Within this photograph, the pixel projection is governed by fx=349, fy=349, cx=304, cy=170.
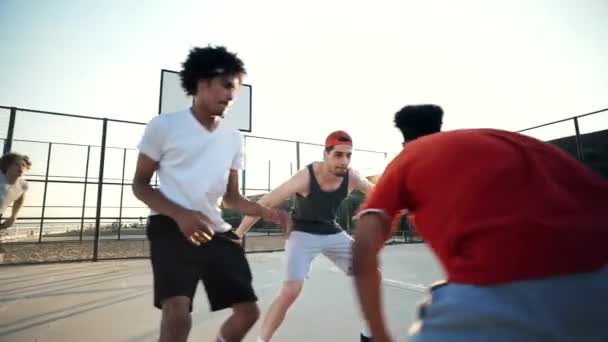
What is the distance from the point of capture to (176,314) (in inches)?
59.1

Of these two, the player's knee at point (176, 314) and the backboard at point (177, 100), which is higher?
the backboard at point (177, 100)

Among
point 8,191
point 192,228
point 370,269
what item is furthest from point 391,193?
point 8,191

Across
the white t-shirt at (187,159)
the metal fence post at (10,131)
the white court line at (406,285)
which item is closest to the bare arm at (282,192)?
the white t-shirt at (187,159)

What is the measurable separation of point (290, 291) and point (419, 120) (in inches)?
71.7

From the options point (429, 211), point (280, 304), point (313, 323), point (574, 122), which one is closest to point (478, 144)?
point (429, 211)

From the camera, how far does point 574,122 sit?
9125mm

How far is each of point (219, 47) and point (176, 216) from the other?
3.64ft

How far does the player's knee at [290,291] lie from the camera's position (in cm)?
264

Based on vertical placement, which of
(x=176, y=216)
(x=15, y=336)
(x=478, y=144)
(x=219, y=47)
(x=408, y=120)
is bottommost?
(x=15, y=336)

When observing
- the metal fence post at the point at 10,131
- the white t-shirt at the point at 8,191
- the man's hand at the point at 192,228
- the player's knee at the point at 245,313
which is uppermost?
the metal fence post at the point at 10,131

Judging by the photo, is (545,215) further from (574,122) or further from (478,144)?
(574,122)

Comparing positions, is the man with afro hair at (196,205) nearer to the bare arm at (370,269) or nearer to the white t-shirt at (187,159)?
the white t-shirt at (187,159)

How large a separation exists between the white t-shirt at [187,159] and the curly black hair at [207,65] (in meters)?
0.27

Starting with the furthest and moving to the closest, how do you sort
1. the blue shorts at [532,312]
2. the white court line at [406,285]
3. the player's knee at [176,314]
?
the white court line at [406,285] < the player's knee at [176,314] < the blue shorts at [532,312]
